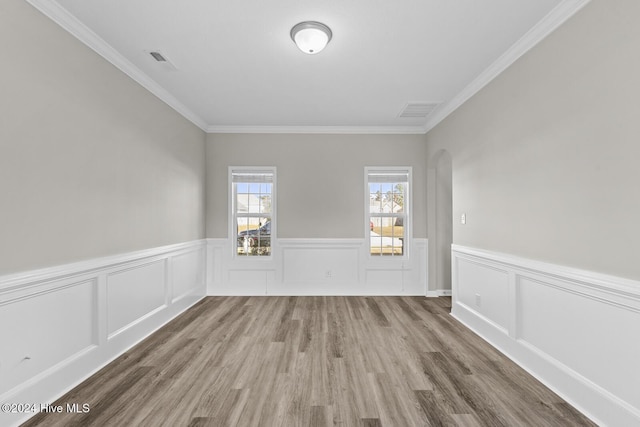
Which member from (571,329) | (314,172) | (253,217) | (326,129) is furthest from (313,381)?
(326,129)

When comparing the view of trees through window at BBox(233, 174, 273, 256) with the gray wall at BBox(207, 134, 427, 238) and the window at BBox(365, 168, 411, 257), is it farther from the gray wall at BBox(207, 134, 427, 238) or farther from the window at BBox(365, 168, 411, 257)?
the window at BBox(365, 168, 411, 257)

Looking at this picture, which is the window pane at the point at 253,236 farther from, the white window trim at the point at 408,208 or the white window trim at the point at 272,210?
the white window trim at the point at 408,208

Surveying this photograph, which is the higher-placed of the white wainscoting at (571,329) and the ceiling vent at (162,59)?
the ceiling vent at (162,59)

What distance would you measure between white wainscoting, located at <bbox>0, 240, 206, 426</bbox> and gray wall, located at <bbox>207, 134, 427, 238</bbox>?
1.84 m

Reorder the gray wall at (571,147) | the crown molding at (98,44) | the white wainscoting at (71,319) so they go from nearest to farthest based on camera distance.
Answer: the gray wall at (571,147), the white wainscoting at (71,319), the crown molding at (98,44)

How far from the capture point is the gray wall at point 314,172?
489 centimetres

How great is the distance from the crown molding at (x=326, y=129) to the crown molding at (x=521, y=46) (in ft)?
3.06

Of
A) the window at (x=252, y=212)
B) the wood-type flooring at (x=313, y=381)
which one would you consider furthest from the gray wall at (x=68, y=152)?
the window at (x=252, y=212)

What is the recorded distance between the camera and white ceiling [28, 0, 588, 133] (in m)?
2.11

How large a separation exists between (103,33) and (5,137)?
47.1 inches

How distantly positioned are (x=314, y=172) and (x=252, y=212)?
1267mm

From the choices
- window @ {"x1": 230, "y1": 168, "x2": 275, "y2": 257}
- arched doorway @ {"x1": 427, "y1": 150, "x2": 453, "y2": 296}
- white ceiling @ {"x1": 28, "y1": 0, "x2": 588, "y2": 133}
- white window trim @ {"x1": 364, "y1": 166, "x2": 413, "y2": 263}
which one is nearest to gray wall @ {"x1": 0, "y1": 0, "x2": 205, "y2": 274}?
white ceiling @ {"x1": 28, "y1": 0, "x2": 588, "y2": 133}

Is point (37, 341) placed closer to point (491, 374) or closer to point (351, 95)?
point (491, 374)

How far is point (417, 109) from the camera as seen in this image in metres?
4.08
